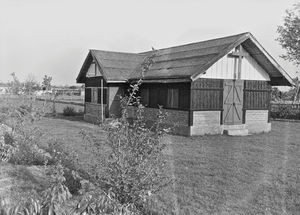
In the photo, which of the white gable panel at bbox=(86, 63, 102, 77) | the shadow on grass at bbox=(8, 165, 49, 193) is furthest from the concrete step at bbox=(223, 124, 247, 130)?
the shadow on grass at bbox=(8, 165, 49, 193)

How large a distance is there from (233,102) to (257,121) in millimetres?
2178

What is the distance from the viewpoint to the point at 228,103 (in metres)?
16.5

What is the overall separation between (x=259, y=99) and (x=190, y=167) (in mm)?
10599

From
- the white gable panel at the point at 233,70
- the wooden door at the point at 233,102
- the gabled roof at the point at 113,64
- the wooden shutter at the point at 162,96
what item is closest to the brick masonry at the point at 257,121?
the wooden door at the point at 233,102

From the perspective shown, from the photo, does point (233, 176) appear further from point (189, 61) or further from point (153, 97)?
point (153, 97)

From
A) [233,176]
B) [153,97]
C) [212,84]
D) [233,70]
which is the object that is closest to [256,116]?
[233,70]

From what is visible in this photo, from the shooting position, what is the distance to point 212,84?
1577cm

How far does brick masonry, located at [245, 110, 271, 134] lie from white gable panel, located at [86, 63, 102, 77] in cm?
978

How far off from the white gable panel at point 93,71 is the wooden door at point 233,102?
28.3ft

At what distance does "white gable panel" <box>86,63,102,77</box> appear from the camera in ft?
68.8

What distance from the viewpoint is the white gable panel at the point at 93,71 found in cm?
2098

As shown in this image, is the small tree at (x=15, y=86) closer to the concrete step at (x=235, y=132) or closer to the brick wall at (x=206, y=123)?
the brick wall at (x=206, y=123)

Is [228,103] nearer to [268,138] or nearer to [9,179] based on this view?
[268,138]

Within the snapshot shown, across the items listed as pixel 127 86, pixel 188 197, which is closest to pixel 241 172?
pixel 188 197
